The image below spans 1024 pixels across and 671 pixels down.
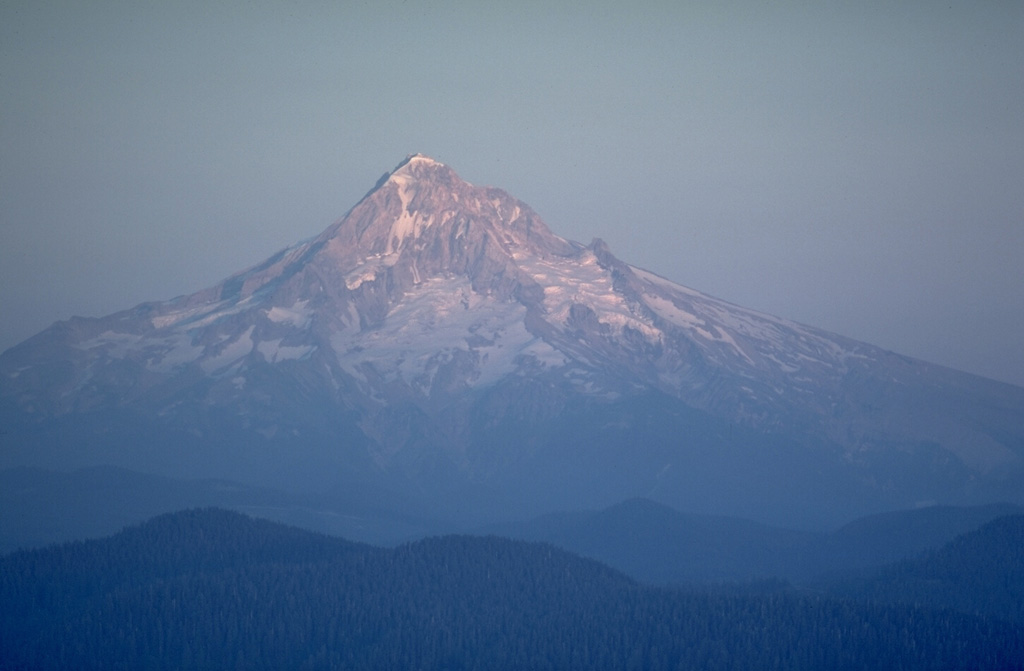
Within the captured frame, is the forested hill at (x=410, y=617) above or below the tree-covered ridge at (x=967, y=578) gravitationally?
below

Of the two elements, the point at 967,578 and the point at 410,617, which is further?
the point at 967,578

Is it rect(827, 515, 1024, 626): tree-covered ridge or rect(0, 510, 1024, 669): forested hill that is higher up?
rect(827, 515, 1024, 626): tree-covered ridge

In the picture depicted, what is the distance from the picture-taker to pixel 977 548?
5906 inches

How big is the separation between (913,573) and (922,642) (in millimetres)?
37124

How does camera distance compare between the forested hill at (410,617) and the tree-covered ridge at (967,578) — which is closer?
the forested hill at (410,617)

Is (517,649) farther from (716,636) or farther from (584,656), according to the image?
(716,636)

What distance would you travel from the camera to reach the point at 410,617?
400ft

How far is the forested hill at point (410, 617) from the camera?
114 metres

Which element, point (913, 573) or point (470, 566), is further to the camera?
point (913, 573)

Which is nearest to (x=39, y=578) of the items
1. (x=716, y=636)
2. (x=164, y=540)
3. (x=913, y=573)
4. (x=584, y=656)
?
(x=164, y=540)

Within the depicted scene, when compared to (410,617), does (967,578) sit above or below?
above

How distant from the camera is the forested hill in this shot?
114 m

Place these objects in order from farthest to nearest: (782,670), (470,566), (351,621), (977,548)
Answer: (977,548), (470,566), (351,621), (782,670)

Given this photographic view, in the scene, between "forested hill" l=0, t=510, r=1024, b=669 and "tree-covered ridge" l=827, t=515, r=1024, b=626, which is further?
"tree-covered ridge" l=827, t=515, r=1024, b=626
